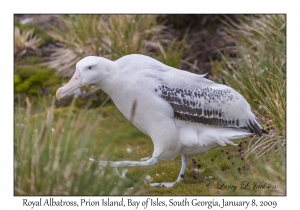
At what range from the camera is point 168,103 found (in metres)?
6.67

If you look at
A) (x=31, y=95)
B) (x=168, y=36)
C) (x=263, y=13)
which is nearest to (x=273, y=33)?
(x=263, y=13)

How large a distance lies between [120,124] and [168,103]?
367 cm

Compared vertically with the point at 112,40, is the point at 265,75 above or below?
below

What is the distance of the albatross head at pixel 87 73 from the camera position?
638cm

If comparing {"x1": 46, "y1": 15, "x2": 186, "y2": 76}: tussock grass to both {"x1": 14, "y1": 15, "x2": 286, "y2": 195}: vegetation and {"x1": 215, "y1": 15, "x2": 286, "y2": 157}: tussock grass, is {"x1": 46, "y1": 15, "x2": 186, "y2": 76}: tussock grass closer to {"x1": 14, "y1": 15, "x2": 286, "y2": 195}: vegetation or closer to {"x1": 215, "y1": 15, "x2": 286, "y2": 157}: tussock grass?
{"x1": 14, "y1": 15, "x2": 286, "y2": 195}: vegetation

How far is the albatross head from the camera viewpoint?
20.9 feet

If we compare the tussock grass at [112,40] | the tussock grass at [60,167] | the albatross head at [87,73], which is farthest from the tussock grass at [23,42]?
the tussock grass at [60,167]

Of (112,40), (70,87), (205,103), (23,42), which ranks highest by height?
(23,42)

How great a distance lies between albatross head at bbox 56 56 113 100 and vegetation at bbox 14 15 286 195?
1.38 feet

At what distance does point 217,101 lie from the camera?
6.95m

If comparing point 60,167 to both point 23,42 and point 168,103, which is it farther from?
point 23,42

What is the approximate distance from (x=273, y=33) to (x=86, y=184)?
21.3 ft

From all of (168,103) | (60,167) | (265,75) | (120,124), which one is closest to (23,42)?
(120,124)

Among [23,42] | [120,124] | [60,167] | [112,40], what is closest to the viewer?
[60,167]
